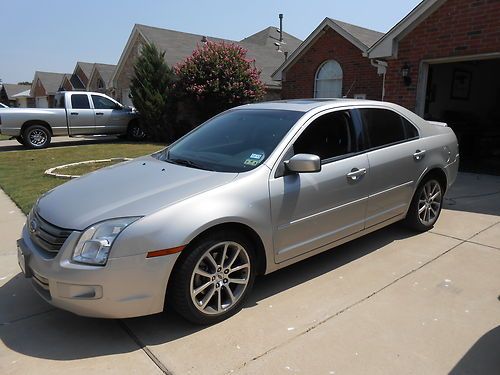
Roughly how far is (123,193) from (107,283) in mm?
699

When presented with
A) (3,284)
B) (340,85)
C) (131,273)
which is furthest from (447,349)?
(340,85)

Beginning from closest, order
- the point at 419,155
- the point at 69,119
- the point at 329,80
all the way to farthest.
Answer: the point at 419,155 < the point at 69,119 < the point at 329,80

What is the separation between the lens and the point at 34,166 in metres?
9.73

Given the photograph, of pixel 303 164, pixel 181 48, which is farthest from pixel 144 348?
pixel 181 48

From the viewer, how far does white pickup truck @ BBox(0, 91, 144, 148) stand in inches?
517

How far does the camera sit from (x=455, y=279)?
3.66 m

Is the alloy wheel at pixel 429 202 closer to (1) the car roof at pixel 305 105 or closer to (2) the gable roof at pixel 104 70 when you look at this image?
(1) the car roof at pixel 305 105

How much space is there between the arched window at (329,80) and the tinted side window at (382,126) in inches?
418

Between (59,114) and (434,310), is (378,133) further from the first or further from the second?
(59,114)

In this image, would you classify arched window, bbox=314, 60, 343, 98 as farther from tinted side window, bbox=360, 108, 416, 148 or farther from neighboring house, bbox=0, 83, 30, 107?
neighboring house, bbox=0, 83, 30, 107

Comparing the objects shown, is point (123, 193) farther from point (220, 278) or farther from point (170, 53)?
point (170, 53)

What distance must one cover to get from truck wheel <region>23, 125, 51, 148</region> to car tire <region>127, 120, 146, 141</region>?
10.3 feet

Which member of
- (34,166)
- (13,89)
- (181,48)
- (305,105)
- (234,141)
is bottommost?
(34,166)

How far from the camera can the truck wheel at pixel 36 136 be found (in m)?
13.4
